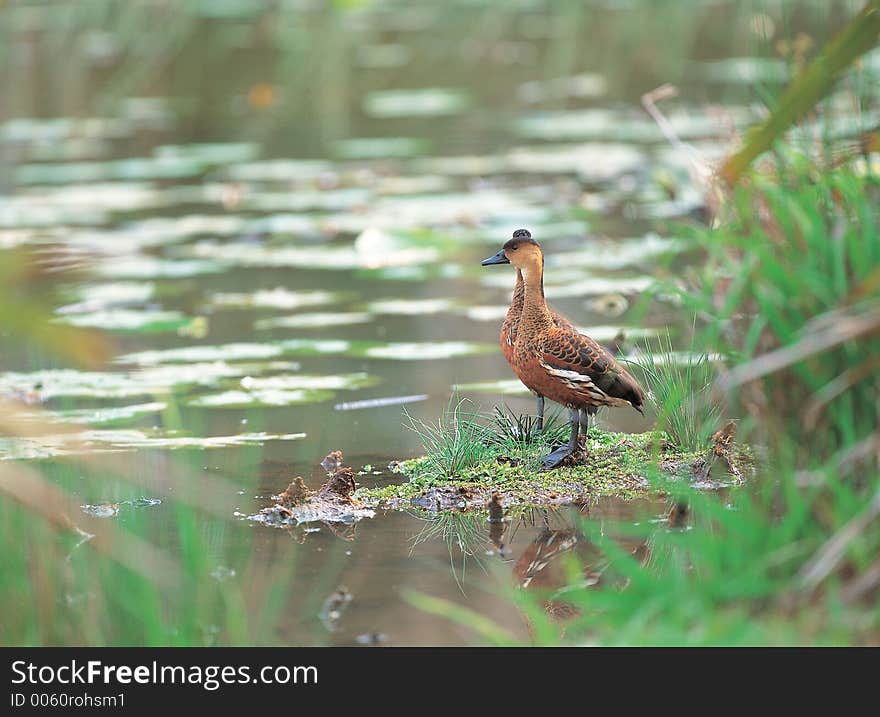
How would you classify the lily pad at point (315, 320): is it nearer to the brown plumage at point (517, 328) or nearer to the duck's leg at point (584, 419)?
the brown plumage at point (517, 328)

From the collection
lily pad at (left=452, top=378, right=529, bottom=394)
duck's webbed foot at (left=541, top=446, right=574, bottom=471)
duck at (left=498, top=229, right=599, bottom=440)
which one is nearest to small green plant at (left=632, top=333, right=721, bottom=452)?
duck at (left=498, top=229, right=599, bottom=440)

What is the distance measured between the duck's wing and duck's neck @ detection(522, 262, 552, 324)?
0.20 meters

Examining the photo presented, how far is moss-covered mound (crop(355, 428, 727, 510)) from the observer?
5633mm

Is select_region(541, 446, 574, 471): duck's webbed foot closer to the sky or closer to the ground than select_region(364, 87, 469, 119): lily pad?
closer to the ground

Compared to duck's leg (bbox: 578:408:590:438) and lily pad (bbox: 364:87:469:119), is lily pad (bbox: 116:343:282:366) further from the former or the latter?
lily pad (bbox: 364:87:469:119)

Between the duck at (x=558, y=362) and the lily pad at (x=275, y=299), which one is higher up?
the lily pad at (x=275, y=299)

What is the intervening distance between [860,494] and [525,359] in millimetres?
2040

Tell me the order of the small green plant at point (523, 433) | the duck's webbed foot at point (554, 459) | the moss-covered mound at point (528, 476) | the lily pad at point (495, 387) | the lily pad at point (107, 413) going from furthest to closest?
1. the lily pad at point (495, 387)
2. the lily pad at point (107, 413)
3. the small green plant at point (523, 433)
4. the duck's webbed foot at point (554, 459)
5. the moss-covered mound at point (528, 476)

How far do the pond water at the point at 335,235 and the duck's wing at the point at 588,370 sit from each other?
444mm

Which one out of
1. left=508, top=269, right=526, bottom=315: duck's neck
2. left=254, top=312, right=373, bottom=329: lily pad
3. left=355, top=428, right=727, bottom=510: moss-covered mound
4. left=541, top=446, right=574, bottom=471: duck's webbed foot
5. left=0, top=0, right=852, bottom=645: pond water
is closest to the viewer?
left=0, top=0, right=852, bottom=645: pond water

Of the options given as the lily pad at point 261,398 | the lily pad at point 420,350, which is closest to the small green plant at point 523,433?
the lily pad at point 261,398

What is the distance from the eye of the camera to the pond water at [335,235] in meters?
5.23

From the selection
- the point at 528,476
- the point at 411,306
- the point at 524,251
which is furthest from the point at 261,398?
the point at 411,306

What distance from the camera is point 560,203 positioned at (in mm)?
11008
